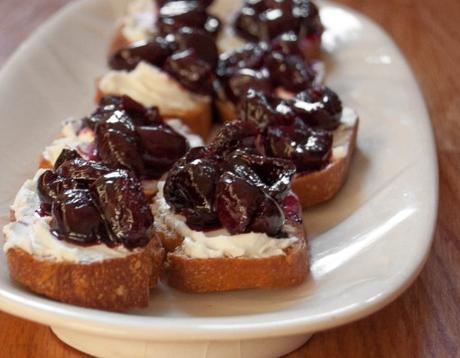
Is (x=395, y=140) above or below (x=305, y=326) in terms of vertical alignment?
below

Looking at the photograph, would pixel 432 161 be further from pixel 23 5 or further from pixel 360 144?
pixel 23 5

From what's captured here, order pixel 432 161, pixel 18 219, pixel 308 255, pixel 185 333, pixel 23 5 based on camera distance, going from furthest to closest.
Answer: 1. pixel 23 5
2. pixel 432 161
3. pixel 308 255
4. pixel 18 219
5. pixel 185 333

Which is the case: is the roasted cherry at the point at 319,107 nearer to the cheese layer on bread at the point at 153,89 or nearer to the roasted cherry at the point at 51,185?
the cheese layer on bread at the point at 153,89

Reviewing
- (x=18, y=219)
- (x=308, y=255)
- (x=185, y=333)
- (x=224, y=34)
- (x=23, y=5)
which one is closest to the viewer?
(x=185, y=333)

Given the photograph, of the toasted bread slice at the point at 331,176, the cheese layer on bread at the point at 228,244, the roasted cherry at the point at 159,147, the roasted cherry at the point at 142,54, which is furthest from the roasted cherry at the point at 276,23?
the cheese layer on bread at the point at 228,244

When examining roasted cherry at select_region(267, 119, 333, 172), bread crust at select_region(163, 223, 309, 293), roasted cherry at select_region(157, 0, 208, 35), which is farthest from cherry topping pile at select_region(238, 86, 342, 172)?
roasted cherry at select_region(157, 0, 208, 35)

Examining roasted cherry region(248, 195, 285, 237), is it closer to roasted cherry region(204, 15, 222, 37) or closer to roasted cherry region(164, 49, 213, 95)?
roasted cherry region(164, 49, 213, 95)

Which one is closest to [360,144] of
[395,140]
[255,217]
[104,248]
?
[395,140]
